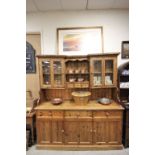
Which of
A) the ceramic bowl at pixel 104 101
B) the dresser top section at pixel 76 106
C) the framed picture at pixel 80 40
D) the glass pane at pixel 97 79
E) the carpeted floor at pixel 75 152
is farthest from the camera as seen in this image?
the framed picture at pixel 80 40

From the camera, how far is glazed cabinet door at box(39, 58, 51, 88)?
340 centimetres

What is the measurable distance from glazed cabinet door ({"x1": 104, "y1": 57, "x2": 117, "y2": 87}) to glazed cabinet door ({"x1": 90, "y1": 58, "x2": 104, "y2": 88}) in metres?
0.09

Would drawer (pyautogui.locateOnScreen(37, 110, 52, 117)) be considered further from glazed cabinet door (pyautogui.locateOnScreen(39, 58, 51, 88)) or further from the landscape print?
the landscape print

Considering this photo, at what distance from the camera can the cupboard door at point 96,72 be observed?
132 inches

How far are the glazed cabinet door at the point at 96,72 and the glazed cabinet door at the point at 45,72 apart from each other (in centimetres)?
80

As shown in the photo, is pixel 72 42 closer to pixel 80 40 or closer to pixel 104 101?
pixel 80 40

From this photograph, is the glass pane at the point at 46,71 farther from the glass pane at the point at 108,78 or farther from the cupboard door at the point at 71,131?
A: the glass pane at the point at 108,78

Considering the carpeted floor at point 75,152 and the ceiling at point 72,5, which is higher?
the ceiling at point 72,5

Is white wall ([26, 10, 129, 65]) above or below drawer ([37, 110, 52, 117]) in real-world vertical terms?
above

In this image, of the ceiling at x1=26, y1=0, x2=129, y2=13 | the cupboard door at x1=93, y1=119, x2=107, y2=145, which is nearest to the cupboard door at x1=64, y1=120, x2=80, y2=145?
the cupboard door at x1=93, y1=119, x2=107, y2=145

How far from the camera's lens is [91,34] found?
355 cm

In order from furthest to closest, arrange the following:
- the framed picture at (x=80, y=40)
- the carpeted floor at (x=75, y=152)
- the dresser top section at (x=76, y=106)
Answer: the framed picture at (x=80, y=40) → the dresser top section at (x=76, y=106) → the carpeted floor at (x=75, y=152)

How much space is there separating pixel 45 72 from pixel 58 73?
0.81ft

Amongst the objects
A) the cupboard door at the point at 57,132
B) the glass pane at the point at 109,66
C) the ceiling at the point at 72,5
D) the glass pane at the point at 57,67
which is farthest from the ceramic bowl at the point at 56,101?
the ceiling at the point at 72,5
